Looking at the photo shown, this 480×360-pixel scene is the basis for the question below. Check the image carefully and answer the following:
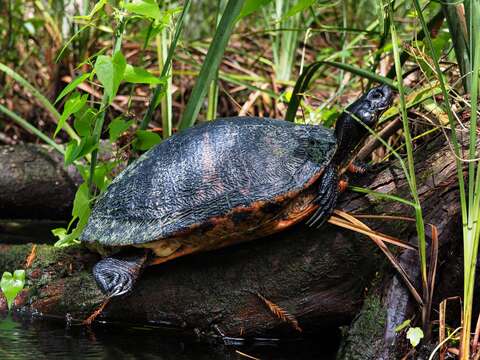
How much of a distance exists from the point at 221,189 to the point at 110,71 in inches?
22.4

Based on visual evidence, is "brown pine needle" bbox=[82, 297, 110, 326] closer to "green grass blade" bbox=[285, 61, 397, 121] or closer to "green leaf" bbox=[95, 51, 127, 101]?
"green leaf" bbox=[95, 51, 127, 101]

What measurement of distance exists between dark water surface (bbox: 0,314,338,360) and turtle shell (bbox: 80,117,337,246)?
13.5 inches

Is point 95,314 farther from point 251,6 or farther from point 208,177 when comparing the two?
point 251,6

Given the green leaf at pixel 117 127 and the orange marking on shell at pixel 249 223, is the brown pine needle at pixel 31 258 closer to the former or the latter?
the green leaf at pixel 117 127

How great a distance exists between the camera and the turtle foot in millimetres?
2512

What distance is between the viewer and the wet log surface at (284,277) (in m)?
2.41

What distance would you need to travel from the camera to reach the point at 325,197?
2457 mm

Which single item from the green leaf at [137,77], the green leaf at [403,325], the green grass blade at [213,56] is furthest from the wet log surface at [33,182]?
the green leaf at [403,325]

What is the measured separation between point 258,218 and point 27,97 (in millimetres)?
3952

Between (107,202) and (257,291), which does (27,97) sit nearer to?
(107,202)

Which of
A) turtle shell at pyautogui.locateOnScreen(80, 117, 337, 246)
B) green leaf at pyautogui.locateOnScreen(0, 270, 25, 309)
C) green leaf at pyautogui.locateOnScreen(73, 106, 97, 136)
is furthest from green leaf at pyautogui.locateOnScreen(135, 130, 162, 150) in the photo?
green leaf at pyautogui.locateOnScreen(0, 270, 25, 309)

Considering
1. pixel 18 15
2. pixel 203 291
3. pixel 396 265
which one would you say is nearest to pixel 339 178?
pixel 396 265

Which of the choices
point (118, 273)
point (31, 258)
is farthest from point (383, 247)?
point (31, 258)

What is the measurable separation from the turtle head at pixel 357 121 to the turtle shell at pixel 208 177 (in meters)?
0.04
